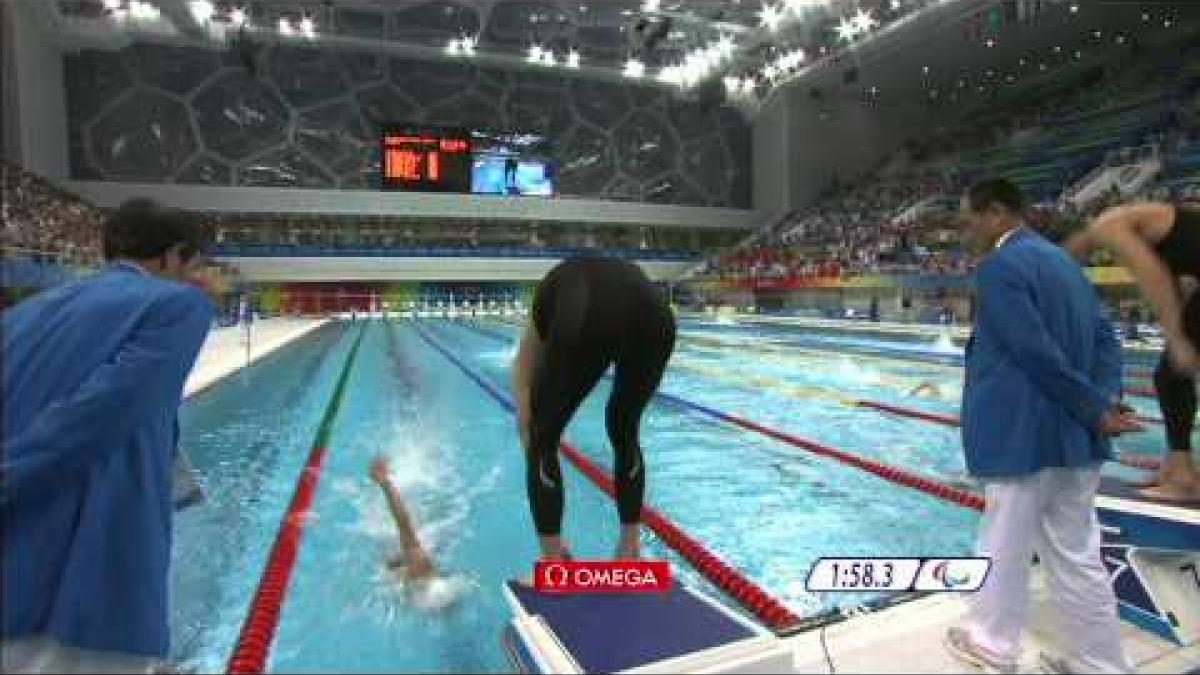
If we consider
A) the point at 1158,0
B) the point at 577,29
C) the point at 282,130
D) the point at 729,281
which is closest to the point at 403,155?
the point at 282,130

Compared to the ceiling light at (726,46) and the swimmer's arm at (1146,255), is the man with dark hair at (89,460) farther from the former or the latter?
the ceiling light at (726,46)

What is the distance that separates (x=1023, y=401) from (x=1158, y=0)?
27403 millimetres

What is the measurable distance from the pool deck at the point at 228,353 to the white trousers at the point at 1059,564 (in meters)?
5.18

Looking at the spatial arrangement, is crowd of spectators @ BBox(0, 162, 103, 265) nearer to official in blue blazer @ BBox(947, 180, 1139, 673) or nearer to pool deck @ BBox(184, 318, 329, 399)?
pool deck @ BBox(184, 318, 329, 399)

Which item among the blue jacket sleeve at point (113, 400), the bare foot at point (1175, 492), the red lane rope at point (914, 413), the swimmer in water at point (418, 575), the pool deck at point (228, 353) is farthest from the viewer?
the pool deck at point (228, 353)

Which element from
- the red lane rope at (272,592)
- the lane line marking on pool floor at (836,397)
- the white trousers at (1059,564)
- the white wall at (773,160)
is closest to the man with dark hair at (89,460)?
the red lane rope at (272,592)

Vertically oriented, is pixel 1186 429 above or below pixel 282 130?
below

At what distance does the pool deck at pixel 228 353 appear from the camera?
9.26 m

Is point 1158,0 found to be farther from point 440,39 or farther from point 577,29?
point 440,39

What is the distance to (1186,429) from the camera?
10.7 ft

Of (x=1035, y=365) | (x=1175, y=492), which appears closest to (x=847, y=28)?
(x=1175, y=492)

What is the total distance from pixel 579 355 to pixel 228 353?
1177 cm

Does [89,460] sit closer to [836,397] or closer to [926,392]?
[836,397]

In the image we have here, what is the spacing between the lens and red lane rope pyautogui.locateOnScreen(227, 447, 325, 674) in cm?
255
